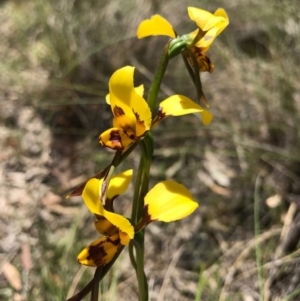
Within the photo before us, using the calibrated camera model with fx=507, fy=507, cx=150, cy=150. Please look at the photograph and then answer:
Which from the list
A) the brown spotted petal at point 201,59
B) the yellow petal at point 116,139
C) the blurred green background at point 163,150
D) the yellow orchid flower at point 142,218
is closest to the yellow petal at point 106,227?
the yellow orchid flower at point 142,218

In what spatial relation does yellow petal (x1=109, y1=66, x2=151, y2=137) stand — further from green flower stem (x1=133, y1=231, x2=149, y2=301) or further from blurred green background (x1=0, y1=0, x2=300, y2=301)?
blurred green background (x1=0, y1=0, x2=300, y2=301)

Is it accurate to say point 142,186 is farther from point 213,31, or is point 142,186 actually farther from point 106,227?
point 213,31

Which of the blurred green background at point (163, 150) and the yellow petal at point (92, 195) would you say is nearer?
the yellow petal at point (92, 195)

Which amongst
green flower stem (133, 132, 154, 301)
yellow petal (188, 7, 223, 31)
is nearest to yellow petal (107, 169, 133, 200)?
green flower stem (133, 132, 154, 301)

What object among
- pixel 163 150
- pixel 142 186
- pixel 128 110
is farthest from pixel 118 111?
pixel 163 150

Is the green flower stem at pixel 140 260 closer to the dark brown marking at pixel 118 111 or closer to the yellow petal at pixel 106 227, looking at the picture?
the yellow petal at pixel 106 227

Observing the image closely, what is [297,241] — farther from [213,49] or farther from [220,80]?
[213,49]

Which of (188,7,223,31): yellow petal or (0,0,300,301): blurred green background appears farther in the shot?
(0,0,300,301): blurred green background
